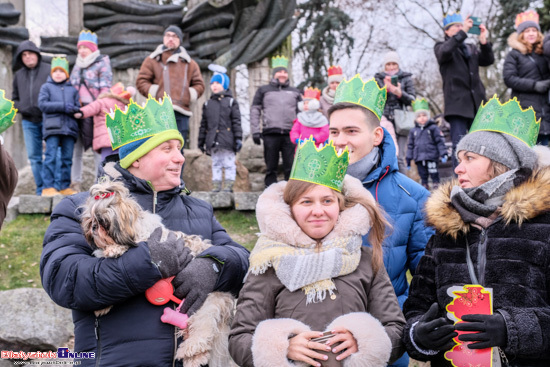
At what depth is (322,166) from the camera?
2920mm

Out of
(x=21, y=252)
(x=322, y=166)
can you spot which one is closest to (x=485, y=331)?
(x=322, y=166)

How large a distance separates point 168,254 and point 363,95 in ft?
5.32

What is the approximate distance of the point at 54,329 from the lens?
548cm

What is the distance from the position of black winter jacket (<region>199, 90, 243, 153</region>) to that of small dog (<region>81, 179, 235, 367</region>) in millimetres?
6098

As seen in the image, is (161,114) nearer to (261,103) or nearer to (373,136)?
(373,136)

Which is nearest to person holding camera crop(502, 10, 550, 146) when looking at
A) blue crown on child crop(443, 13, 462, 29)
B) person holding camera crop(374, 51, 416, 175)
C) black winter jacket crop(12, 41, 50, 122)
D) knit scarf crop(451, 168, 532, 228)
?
blue crown on child crop(443, 13, 462, 29)

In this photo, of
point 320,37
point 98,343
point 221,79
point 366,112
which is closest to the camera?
point 98,343

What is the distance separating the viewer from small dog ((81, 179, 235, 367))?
2758 millimetres

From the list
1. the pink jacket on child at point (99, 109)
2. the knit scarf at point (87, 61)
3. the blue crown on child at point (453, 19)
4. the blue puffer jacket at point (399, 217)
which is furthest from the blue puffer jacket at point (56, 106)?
the blue puffer jacket at point (399, 217)

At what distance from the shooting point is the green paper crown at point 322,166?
2924 millimetres

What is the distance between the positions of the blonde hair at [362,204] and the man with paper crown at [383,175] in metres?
0.15

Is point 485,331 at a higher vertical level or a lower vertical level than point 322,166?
lower

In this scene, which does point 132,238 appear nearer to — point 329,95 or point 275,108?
point 275,108

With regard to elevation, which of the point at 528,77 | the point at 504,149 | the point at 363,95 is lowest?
the point at 504,149
